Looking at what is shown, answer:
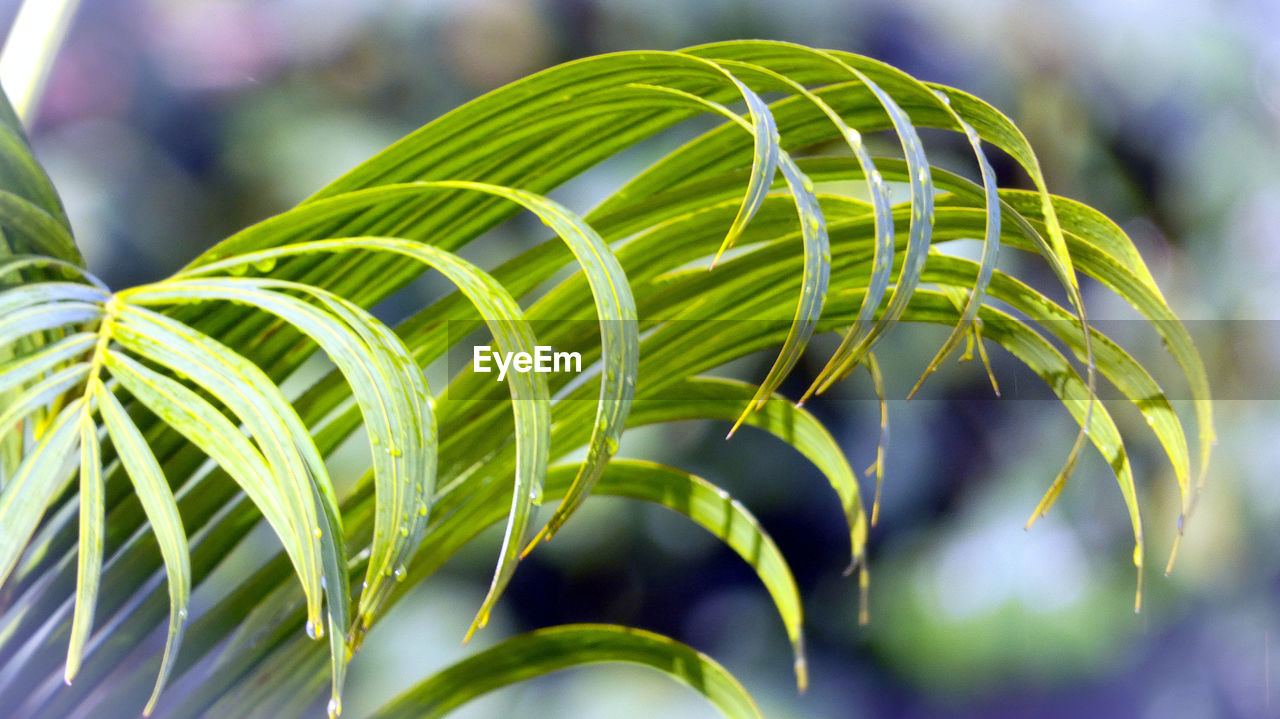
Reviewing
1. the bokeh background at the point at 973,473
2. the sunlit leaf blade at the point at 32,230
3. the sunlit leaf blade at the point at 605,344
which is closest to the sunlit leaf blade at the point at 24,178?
the sunlit leaf blade at the point at 32,230

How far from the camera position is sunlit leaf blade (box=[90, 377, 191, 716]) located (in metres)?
0.23

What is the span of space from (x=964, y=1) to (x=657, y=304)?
593 millimetres

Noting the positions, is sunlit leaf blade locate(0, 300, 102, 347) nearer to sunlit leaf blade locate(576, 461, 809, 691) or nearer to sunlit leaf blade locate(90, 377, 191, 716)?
sunlit leaf blade locate(90, 377, 191, 716)

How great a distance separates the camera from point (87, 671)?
36 centimetres

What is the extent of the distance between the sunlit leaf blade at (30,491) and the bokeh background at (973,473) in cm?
47

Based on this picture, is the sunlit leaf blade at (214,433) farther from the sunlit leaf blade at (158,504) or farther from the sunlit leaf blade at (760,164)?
the sunlit leaf blade at (760,164)

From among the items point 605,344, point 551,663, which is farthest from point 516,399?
point 551,663

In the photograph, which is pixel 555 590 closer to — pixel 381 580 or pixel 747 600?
pixel 747 600

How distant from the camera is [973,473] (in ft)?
2.38

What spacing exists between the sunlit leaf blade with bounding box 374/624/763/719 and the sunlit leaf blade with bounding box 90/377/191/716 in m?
0.20

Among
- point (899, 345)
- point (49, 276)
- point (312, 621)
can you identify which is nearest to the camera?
point (312, 621)

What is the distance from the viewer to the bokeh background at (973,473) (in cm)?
70

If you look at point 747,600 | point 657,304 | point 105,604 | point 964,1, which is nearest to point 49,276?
point 105,604

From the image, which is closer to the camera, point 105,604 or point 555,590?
point 105,604
